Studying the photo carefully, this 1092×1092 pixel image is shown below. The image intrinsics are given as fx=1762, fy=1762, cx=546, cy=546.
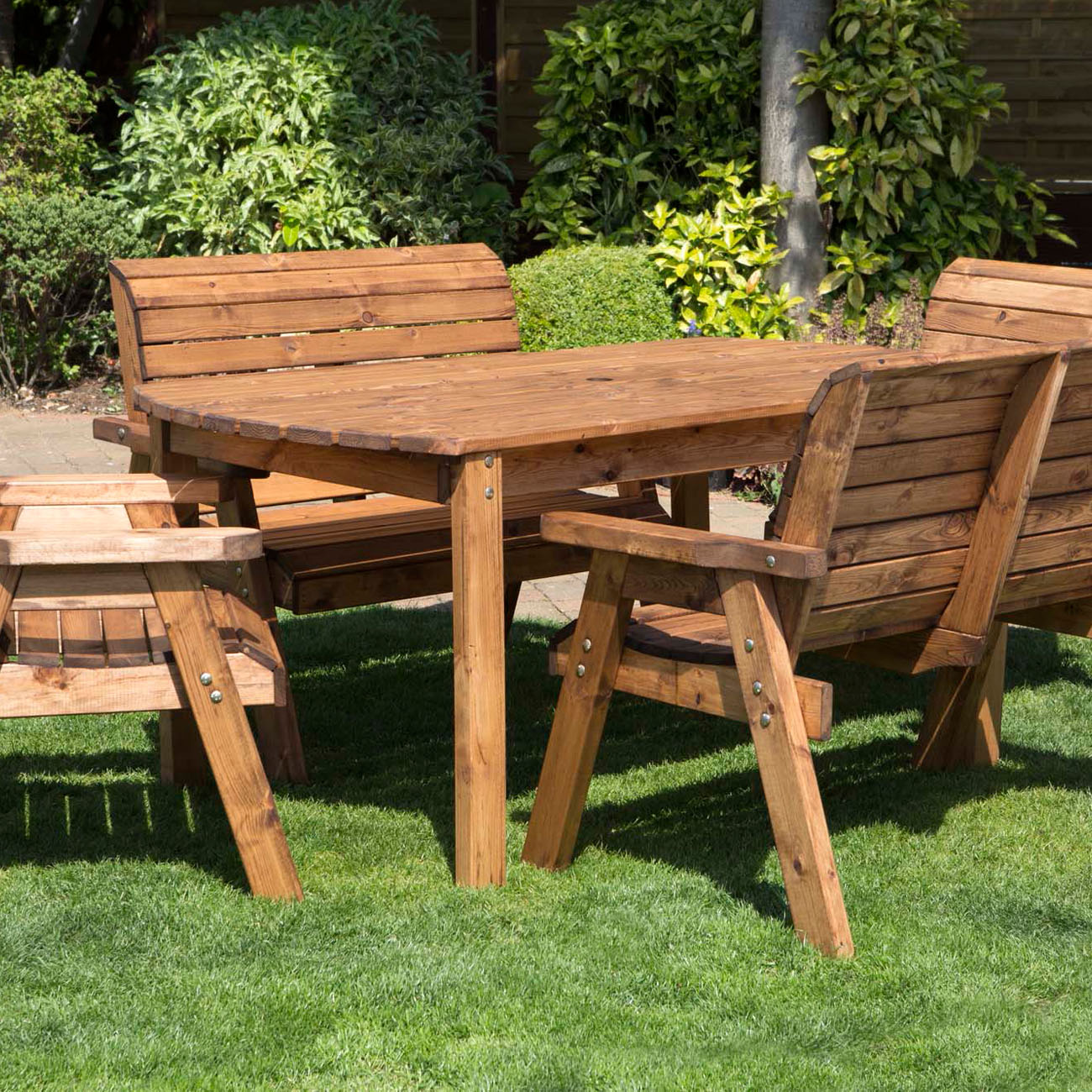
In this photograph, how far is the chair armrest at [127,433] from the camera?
14.1ft

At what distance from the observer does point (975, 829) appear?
3830mm

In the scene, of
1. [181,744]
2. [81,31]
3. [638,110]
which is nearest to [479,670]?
[181,744]

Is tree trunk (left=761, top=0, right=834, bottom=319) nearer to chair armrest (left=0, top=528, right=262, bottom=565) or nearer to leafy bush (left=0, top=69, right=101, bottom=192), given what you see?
leafy bush (left=0, top=69, right=101, bottom=192)

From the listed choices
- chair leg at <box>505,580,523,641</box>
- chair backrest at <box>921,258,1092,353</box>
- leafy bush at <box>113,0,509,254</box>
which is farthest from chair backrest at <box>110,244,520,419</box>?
leafy bush at <box>113,0,509,254</box>

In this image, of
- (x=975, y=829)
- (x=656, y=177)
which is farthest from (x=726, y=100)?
(x=975, y=829)

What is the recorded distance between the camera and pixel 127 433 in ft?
14.3

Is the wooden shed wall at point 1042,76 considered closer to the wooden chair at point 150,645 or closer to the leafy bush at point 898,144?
the leafy bush at point 898,144

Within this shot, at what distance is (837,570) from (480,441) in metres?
0.68

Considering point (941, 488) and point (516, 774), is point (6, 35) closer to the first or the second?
point (516, 774)

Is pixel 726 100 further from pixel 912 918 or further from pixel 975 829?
pixel 912 918

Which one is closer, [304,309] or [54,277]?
[304,309]

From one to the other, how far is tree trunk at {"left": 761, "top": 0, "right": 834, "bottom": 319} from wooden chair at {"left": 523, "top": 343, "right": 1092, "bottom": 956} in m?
4.15

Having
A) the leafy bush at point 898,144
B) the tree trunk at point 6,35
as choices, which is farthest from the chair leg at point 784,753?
the tree trunk at point 6,35

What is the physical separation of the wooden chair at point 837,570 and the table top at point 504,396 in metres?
0.15
